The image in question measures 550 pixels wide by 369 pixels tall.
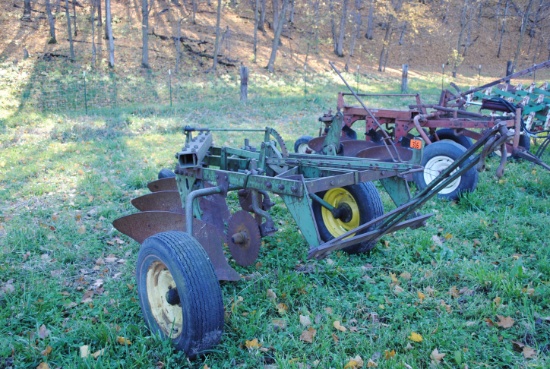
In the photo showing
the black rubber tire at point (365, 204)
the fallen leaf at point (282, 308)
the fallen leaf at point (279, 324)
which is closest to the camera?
the fallen leaf at point (279, 324)

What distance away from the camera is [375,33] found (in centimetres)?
3606

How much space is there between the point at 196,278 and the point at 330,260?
1.88 metres

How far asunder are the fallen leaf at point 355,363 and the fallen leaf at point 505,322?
1184 millimetres

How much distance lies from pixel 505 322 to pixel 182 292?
8.00 ft

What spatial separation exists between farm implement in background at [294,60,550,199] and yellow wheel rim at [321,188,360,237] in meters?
0.86

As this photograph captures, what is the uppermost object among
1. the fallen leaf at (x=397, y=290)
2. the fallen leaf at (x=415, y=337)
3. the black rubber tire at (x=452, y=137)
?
the black rubber tire at (x=452, y=137)

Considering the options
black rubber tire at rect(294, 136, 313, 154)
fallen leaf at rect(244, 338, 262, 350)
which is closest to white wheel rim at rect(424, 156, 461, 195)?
black rubber tire at rect(294, 136, 313, 154)

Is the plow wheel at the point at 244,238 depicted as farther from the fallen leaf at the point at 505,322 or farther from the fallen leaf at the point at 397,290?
the fallen leaf at the point at 505,322

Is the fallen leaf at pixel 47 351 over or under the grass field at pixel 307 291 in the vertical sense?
under

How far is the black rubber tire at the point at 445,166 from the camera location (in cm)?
612

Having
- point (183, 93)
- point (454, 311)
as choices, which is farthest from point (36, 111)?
point (454, 311)

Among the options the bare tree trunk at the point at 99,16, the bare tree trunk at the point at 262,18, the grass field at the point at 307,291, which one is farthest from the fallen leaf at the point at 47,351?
the bare tree trunk at the point at 262,18

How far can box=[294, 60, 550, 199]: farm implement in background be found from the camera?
630cm

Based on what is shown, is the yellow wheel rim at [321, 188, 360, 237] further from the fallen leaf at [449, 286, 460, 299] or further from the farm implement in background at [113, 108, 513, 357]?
the fallen leaf at [449, 286, 460, 299]
